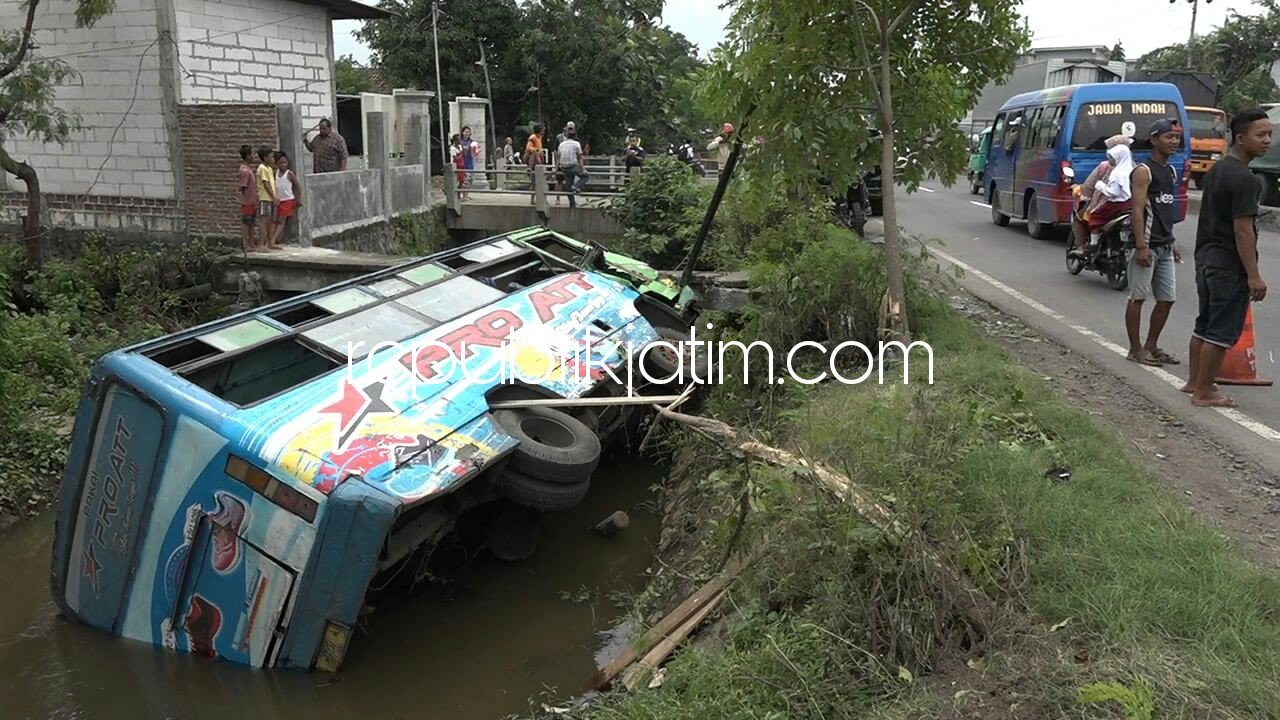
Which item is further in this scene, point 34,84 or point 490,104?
point 490,104

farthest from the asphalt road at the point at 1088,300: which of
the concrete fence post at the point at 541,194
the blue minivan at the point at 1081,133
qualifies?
the concrete fence post at the point at 541,194

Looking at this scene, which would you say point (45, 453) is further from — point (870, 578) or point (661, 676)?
point (870, 578)

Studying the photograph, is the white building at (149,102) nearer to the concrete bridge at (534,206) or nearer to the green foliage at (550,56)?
the concrete bridge at (534,206)

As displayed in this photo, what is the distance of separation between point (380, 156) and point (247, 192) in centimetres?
361

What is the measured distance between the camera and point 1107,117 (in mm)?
13359

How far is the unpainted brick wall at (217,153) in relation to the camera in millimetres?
12805

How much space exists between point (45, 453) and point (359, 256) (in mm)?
4650

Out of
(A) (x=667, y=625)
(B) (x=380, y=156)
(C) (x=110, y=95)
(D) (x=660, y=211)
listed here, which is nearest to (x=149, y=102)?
(C) (x=110, y=95)

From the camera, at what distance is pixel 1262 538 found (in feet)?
13.8


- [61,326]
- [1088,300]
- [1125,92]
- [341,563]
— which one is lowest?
[341,563]

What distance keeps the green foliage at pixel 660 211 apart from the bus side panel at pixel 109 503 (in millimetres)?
8426

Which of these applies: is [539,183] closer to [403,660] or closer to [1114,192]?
[1114,192]

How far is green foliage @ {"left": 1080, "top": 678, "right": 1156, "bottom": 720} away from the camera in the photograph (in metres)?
2.83

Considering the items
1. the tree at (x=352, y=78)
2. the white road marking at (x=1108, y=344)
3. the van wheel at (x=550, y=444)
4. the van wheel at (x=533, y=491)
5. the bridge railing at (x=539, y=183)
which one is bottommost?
the van wheel at (x=533, y=491)
